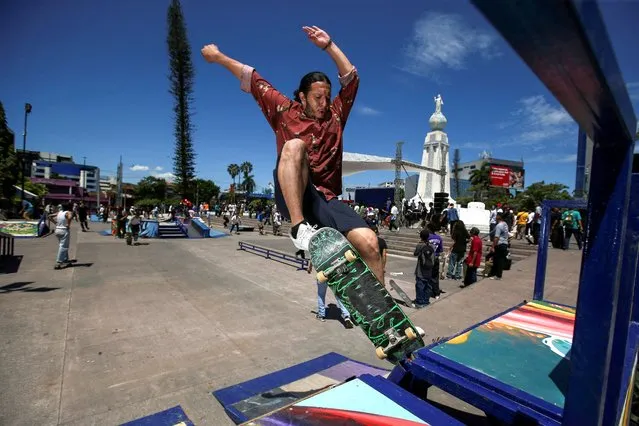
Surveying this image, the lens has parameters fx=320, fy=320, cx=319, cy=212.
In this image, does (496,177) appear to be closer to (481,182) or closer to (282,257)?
(481,182)

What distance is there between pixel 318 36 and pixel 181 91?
4304 cm

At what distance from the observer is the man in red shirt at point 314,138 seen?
6.22ft

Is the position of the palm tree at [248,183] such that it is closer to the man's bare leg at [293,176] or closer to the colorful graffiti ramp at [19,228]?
the colorful graffiti ramp at [19,228]

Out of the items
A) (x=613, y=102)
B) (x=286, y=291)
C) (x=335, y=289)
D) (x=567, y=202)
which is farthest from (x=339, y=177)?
(x=286, y=291)

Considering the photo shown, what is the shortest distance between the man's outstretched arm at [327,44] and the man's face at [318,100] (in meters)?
0.20

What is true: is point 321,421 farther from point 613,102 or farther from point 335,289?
point 613,102

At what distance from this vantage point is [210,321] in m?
5.25

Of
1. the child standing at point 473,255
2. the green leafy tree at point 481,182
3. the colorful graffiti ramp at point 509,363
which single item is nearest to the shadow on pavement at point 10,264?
the colorful graffiti ramp at point 509,363

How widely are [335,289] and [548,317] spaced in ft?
7.42

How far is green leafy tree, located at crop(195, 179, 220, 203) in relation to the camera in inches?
3649

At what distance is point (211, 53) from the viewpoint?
2.22 meters

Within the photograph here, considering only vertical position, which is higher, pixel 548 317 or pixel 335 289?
pixel 335 289

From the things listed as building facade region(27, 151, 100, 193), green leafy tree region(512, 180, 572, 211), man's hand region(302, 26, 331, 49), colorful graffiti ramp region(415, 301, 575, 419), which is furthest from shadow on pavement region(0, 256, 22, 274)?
building facade region(27, 151, 100, 193)

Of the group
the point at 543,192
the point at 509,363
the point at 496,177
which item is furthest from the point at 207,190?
the point at 509,363
